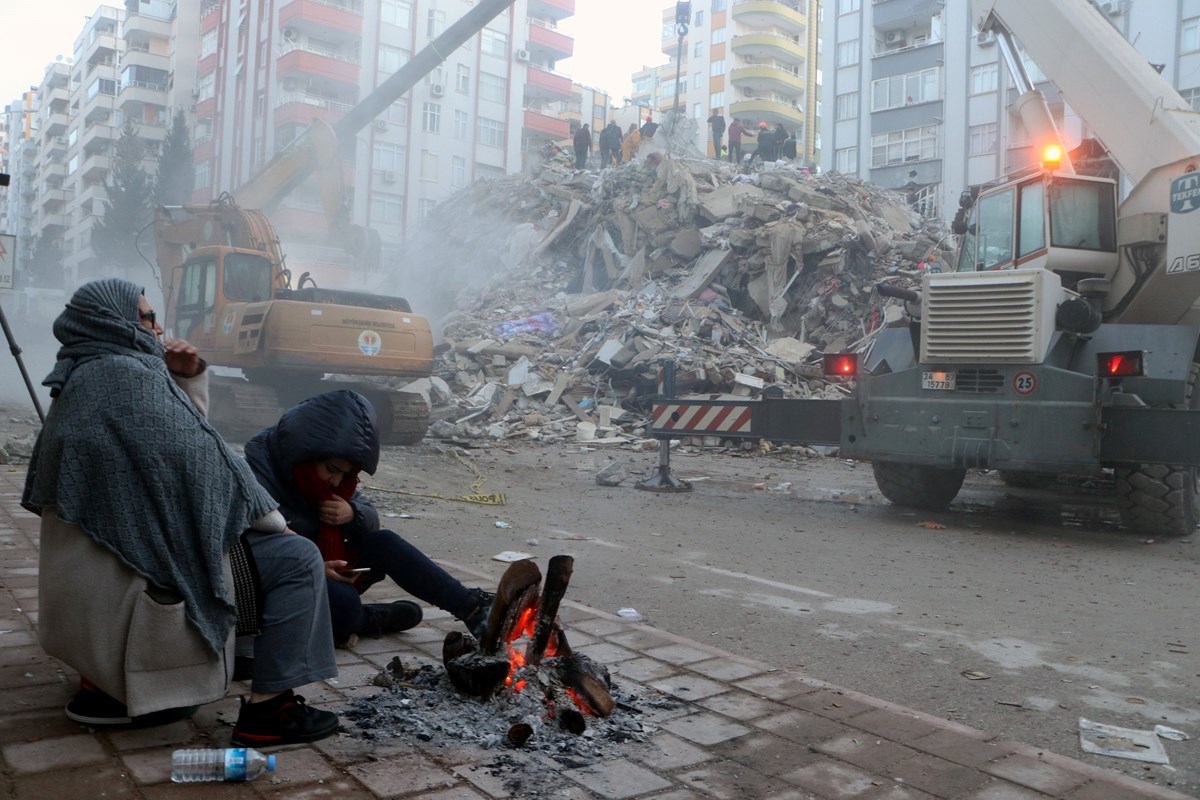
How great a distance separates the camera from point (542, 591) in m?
3.40

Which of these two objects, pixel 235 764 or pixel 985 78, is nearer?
pixel 235 764

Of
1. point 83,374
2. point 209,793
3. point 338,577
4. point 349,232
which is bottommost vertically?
point 209,793

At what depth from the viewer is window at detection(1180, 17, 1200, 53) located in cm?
2857

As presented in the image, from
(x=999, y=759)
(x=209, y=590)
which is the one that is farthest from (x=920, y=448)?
(x=209, y=590)

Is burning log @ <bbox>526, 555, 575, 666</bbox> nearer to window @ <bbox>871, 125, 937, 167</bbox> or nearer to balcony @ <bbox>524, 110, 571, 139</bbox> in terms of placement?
window @ <bbox>871, 125, 937, 167</bbox>

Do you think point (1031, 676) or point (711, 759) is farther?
point (1031, 676)

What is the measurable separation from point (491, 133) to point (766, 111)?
29.0m

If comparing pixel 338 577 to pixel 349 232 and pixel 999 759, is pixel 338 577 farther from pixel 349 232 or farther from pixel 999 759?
pixel 349 232

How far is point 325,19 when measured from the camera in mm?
32031

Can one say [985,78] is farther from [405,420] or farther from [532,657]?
[532,657]

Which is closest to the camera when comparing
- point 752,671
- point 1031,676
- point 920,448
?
point 752,671

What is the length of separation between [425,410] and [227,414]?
8.47ft

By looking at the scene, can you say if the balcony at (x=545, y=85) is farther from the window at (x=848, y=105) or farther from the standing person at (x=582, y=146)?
the standing person at (x=582, y=146)

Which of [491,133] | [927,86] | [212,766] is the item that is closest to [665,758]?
[212,766]
